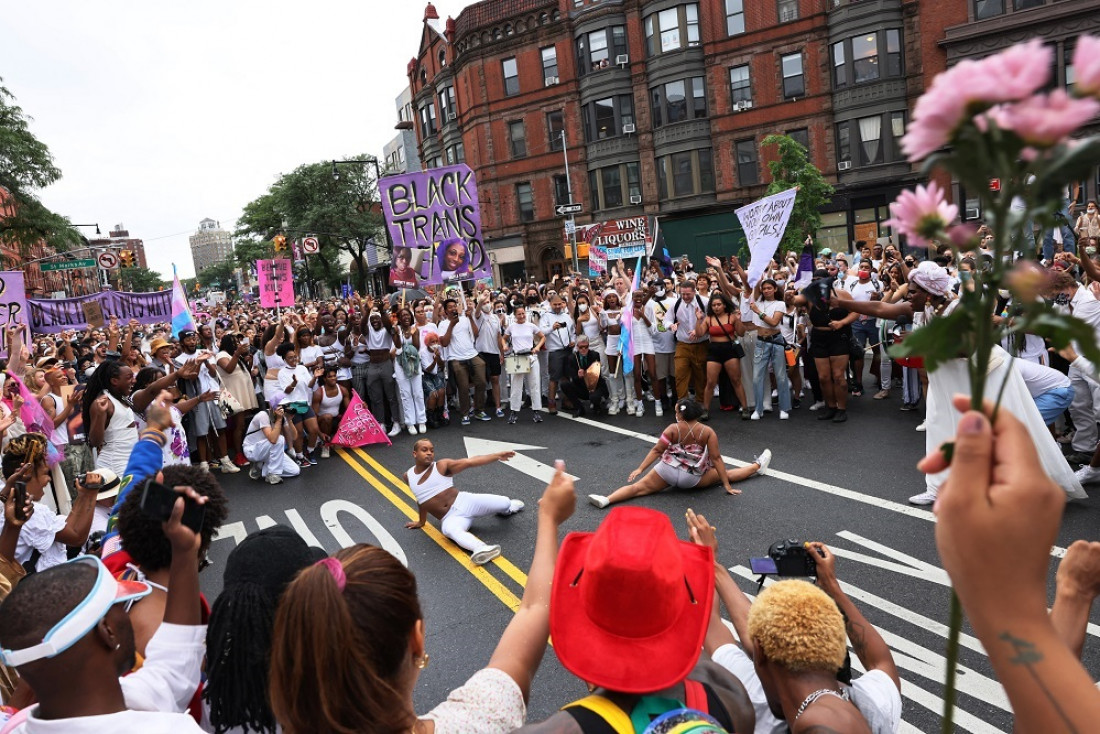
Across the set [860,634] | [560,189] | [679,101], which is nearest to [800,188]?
[679,101]

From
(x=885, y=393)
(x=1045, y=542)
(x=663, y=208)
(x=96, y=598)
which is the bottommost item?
(x=885, y=393)

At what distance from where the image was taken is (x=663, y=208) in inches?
1371

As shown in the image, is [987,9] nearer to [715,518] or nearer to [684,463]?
[684,463]

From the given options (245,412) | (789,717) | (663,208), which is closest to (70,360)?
(245,412)

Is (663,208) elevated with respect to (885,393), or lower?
elevated

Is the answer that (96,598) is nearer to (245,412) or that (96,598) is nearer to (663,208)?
(245,412)

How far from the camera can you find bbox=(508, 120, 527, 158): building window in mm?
38375

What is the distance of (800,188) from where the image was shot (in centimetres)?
2586

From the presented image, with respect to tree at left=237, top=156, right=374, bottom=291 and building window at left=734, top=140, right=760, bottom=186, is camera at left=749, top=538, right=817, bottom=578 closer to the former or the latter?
building window at left=734, top=140, right=760, bottom=186

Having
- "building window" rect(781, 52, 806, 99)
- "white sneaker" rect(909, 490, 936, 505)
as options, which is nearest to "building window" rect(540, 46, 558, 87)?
"building window" rect(781, 52, 806, 99)

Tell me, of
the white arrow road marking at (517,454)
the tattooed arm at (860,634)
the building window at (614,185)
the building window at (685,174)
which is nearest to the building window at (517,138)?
the building window at (614,185)

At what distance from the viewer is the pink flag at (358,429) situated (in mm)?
10891

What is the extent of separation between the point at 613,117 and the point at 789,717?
35815mm

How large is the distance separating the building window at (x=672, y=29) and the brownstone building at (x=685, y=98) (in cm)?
6
